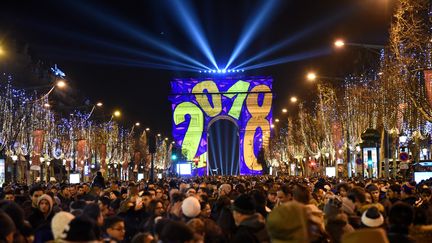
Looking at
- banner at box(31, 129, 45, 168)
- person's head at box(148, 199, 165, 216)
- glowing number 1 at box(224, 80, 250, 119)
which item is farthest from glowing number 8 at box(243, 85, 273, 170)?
person's head at box(148, 199, 165, 216)

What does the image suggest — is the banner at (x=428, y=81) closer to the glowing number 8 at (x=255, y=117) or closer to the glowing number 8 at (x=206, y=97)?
the glowing number 8 at (x=255, y=117)

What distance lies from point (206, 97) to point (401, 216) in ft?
381

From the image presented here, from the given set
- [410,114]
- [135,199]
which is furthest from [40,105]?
[135,199]

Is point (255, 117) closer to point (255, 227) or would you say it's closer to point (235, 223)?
point (235, 223)

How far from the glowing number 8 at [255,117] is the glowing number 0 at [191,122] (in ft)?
27.2

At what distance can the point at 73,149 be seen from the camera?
2670 inches

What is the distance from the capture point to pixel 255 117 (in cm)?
12412

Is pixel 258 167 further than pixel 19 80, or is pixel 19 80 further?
pixel 258 167

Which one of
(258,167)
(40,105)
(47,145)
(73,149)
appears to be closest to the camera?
(40,105)

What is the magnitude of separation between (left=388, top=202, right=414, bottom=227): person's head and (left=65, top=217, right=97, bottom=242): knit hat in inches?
150

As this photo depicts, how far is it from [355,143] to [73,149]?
92.6 ft

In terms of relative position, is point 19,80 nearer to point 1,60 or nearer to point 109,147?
point 1,60

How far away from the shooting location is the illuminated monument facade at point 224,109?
121 meters

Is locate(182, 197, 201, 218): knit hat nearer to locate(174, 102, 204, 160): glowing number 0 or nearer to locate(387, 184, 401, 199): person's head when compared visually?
locate(387, 184, 401, 199): person's head
